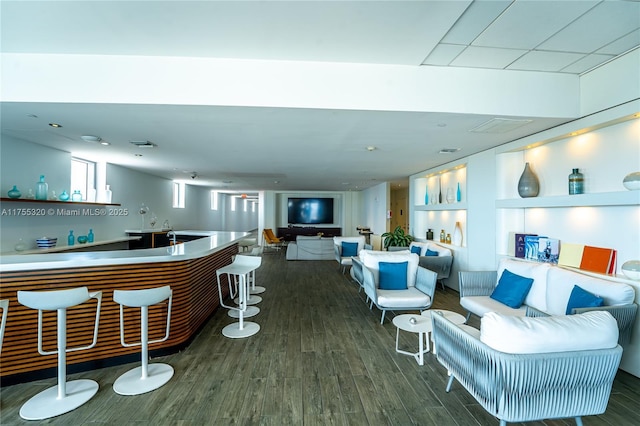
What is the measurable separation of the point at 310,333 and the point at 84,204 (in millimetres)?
4970

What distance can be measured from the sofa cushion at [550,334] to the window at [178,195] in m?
9.72

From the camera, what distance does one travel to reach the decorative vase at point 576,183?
123 inches

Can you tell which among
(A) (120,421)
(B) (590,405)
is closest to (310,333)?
(A) (120,421)

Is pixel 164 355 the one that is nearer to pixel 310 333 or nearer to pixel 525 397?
pixel 310 333

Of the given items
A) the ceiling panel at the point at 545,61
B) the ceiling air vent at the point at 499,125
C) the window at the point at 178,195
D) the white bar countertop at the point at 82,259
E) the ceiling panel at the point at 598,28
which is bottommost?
the white bar countertop at the point at 82,259

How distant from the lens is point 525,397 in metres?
1.65

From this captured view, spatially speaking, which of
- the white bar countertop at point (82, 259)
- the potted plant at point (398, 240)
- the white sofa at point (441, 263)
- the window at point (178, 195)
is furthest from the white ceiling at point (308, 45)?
the window at point (178, 195)

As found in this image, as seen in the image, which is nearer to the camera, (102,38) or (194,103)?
(102,38)

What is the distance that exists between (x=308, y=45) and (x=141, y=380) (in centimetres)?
336

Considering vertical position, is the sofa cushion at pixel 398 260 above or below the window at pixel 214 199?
below

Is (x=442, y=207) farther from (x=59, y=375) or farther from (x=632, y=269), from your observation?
(x=59, y=375)

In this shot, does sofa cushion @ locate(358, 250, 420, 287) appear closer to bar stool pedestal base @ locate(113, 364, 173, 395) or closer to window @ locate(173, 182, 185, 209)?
bar stool pedestal base @ locate(113, 364, 173, 395)

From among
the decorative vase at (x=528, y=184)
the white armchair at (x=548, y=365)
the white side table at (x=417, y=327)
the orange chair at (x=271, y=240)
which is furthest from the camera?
the orange chair at (x=271, y=240)

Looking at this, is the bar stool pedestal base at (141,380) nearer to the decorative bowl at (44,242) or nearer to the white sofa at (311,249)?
the decorative bowl at (44,242)
